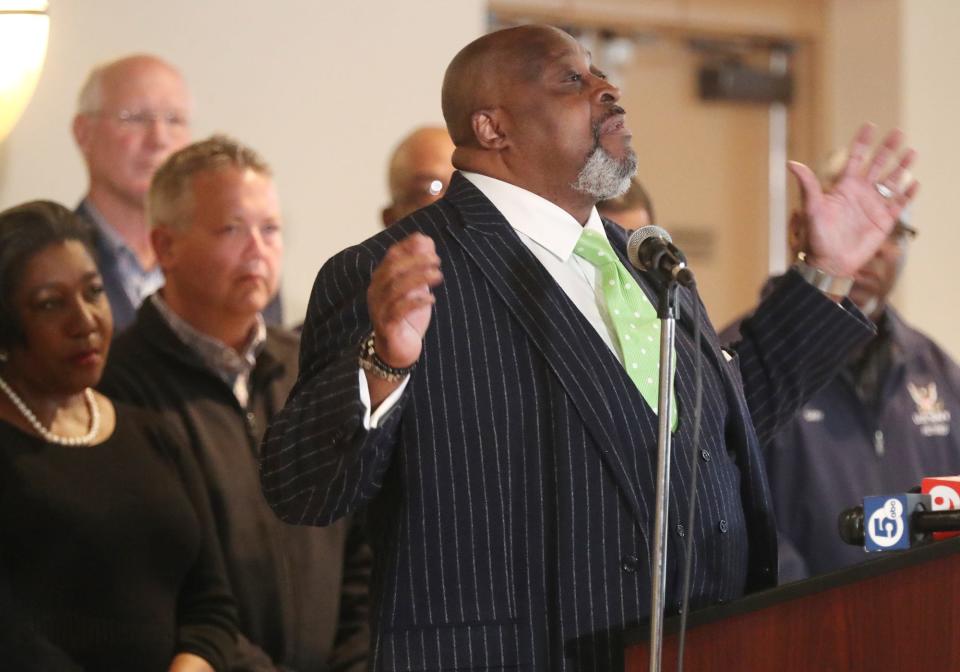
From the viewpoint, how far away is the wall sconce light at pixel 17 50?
270 cm

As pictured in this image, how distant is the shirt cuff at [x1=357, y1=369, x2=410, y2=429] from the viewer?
82.9 inches

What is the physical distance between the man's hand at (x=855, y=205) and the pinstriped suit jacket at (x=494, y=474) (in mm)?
461

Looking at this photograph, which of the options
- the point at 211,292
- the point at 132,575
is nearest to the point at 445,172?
the point at 211,292

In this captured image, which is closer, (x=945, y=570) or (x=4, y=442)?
(x=945, y=570)

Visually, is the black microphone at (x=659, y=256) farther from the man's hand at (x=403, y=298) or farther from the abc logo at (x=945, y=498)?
the abc logo at (x=945, y=498)

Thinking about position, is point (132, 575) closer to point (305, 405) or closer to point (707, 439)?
point (305, 405)

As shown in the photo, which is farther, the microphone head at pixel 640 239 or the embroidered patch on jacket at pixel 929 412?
the embroidered patch on jacket at pixel 929 412

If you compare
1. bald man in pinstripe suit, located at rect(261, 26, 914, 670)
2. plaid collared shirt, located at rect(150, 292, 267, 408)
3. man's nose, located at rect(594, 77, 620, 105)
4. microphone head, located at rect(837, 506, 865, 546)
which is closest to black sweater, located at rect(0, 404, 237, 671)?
plaid collared shirt, located at rect(150, 292, 267, 408)

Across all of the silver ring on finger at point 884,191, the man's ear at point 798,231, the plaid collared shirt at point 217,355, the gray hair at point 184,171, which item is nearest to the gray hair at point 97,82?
the gray hair at point 184,171

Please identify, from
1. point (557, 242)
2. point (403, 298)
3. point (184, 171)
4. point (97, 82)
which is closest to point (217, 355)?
point (184, 171)

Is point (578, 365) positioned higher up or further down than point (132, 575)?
higher up

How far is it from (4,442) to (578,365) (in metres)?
1.17

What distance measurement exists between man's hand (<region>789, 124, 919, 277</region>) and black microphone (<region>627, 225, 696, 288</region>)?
23.1 inches

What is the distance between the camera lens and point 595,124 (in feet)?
8.34
